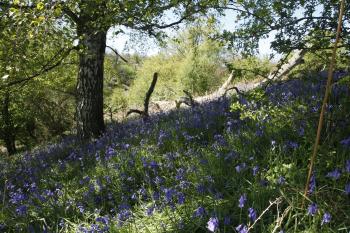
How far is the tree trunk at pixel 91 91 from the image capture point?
8938mm

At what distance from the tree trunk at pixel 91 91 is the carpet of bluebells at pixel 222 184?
283 cm

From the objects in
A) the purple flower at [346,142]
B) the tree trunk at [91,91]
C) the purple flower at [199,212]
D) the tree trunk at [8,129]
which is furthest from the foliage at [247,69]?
the tree trunk at [8,129]

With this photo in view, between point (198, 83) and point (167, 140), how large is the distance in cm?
2559

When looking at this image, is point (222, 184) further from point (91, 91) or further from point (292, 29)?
point (91, 91)

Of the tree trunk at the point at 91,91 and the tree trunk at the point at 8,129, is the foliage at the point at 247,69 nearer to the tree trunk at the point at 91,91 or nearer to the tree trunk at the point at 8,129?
the tree trunk at the point at 91,91

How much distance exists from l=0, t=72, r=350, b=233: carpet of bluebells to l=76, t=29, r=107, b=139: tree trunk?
9.27 feet

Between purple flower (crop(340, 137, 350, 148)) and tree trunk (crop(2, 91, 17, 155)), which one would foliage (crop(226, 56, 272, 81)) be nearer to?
purple flower (crop(340, 137, 350, 148))

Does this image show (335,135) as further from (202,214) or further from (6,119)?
(6,119)

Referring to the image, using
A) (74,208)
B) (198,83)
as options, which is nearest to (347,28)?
(74,208)

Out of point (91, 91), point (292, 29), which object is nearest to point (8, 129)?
point (91, 91)

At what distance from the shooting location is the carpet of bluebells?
291 centimetres

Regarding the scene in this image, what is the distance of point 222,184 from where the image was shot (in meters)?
3.79

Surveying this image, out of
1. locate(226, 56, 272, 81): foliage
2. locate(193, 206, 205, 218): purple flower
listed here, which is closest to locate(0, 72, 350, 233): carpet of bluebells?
locate(193, 206, 205, 218): purple flower

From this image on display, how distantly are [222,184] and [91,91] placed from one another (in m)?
5.93
